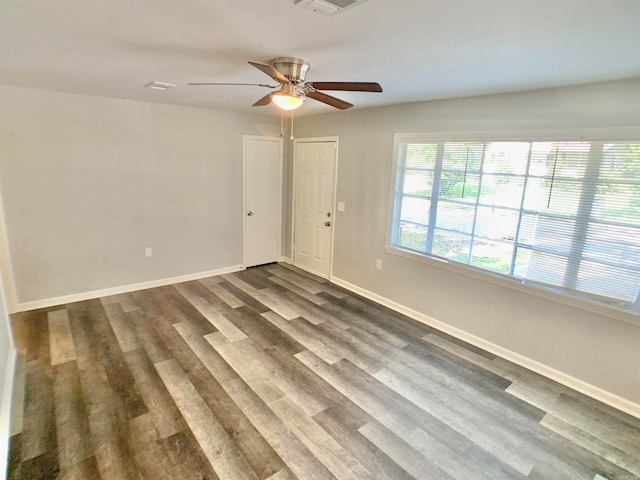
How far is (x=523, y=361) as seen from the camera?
10.1ft

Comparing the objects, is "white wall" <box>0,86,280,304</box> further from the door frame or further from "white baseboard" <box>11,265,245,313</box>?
the door frame

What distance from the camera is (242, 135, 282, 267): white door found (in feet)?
16.8

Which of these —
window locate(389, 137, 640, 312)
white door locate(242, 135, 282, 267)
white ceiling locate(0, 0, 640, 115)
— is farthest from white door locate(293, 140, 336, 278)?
white ceiling locate(0, 0, 640, 115)

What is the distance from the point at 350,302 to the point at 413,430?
208 cm

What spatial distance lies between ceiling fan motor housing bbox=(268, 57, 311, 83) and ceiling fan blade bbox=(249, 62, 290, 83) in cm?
5

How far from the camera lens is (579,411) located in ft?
8.25

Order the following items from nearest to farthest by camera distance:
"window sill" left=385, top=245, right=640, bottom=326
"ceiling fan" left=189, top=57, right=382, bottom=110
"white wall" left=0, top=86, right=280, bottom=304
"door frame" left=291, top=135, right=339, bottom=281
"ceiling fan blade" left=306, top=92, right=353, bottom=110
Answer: "ceiling fan" left=189, top=57, right=382, bottom=110 → "ceiling fan blade" left=306, top=92, right=353, bottom=110 → "window sill" left=385, top=245, right=640, bottom=326 → "white wall" left=0, top=86, right=280, bottom=304 → "door frame" left=291, top=135, right=339, bottom=281

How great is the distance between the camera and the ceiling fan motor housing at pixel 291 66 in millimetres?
2146

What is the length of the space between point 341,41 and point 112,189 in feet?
11.3

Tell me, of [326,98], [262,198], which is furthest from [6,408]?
[262,198]

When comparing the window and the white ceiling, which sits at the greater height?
the white ceiling

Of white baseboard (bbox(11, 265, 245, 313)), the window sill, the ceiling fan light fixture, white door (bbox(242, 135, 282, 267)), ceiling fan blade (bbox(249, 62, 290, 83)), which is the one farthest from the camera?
white door (bbox(242, 135, 282, 267))

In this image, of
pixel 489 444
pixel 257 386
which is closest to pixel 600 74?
pixel 489 444

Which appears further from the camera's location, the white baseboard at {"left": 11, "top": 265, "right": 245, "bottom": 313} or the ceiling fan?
the white baseboard at {"left": 11, "top": 265, "right": 245, "bottom": 313}
